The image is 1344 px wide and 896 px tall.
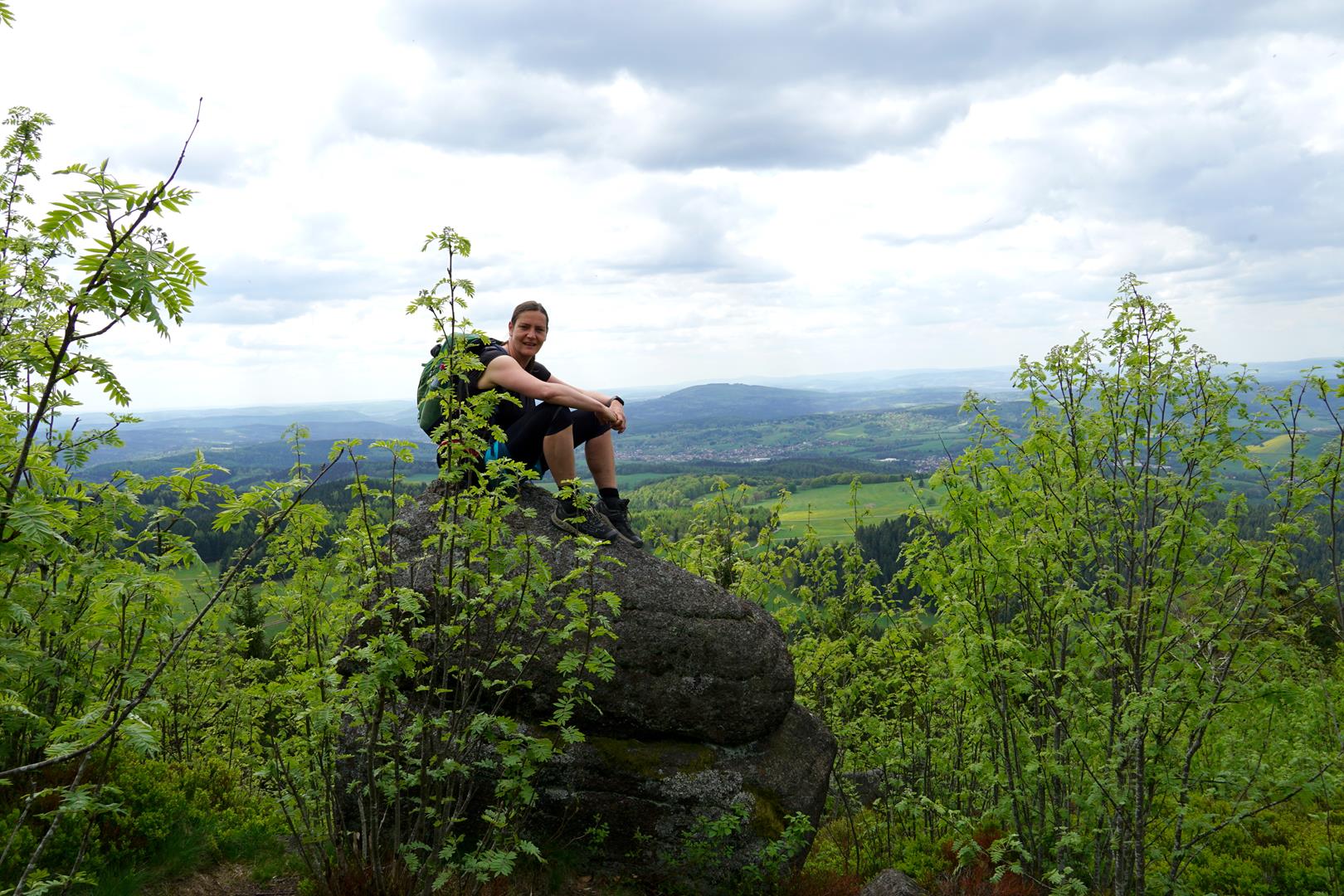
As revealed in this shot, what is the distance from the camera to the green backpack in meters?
4.80

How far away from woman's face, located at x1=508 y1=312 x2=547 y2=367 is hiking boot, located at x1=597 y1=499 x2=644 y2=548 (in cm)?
196

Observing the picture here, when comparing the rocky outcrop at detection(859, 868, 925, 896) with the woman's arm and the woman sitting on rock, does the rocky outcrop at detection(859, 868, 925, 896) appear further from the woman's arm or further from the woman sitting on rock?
the woman's arm

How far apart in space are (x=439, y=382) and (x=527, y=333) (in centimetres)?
232

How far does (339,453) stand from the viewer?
4551mm

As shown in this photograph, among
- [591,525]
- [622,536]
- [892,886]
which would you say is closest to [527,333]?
[591,525]

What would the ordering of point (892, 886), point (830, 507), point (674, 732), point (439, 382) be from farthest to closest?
point (830, 507), point (674, 732), point (892, 886), point (439, 382)

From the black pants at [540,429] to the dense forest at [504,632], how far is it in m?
1.00

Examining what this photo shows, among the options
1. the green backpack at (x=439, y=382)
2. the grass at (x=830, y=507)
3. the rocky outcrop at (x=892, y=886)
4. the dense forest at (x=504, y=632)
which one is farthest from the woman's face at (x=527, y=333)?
the grass at (x=830, y=507)

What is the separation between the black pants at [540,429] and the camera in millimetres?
7379

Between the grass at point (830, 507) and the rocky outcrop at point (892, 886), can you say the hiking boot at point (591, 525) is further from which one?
the grass at point (830, 507)

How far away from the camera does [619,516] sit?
8.02m

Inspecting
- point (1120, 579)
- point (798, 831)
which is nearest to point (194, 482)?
point (798, 831)

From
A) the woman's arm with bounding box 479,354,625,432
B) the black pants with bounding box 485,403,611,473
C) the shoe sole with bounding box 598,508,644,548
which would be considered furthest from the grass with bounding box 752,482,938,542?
the woman's arm with bounding box 479,354,625,432

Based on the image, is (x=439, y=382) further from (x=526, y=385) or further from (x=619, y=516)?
(x=619, y=516)
